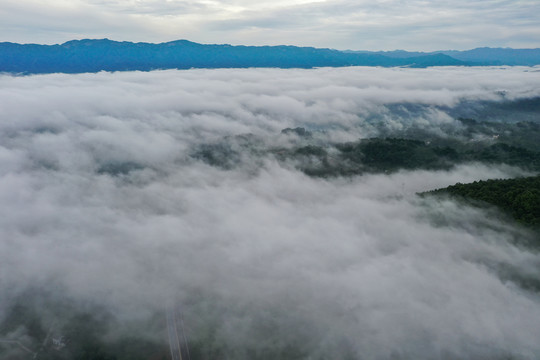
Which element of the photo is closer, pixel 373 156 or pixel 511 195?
pixel 511 195

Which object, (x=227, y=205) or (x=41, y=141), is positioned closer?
(x=227, y=205)

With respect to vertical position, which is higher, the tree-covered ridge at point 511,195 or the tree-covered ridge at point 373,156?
the tree-covered ridge at point 511,195

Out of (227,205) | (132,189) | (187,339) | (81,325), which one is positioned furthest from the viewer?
(132,189)

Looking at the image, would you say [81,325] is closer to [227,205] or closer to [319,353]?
[319,353]

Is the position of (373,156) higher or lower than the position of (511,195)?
lower

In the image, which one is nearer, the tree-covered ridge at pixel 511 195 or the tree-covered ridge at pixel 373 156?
the tree-covered ridge at pixel 511 195

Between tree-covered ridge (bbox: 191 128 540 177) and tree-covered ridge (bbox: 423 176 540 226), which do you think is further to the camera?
tree-covered ridge (bbox: 191 128 540 177)

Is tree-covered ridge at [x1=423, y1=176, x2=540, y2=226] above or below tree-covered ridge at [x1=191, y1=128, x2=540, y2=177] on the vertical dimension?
above

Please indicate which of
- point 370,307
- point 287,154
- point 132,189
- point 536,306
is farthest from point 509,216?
point 132,189
